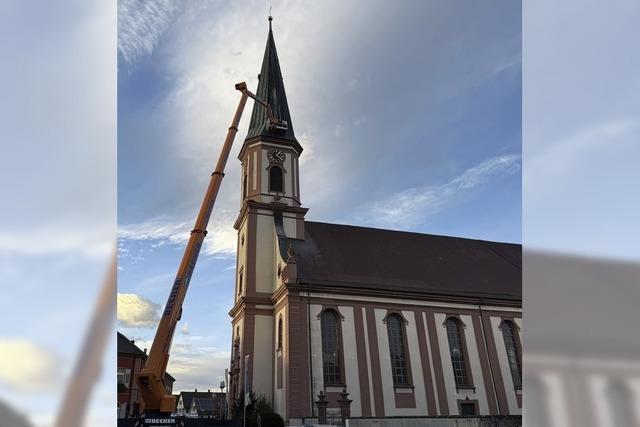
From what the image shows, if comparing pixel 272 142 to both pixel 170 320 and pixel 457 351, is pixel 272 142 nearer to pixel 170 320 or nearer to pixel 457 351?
pixel 457 351

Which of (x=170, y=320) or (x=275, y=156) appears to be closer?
(x=170, y=320)

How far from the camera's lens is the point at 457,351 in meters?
30.2

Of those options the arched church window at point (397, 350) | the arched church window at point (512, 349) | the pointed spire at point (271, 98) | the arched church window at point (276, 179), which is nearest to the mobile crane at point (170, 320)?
the arched church window at point (276, 179)

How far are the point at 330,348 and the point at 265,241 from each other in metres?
8.61

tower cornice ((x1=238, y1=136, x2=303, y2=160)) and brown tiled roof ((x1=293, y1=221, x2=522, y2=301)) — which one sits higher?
tower cornice ((x1=238, y1=136, x2=303, y2=160))

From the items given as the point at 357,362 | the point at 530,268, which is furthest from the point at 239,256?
the point at 530,268

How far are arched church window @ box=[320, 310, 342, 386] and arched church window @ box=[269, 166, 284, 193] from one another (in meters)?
10.2

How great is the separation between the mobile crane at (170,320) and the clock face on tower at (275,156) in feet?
39.7

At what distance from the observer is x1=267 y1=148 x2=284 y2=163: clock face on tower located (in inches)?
1379

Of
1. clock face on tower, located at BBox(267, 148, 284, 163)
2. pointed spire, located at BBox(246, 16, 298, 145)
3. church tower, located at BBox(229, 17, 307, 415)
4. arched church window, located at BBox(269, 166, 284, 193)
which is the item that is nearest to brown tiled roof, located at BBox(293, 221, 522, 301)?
church tower, located at BBox(229, 17, 307, 415)

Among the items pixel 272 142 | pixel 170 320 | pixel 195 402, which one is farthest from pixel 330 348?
pixel 195 402

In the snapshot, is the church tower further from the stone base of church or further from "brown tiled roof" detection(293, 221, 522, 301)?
the stone base of church

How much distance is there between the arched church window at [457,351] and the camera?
29.5m

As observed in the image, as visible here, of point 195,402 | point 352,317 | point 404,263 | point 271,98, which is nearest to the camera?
point 352,317
